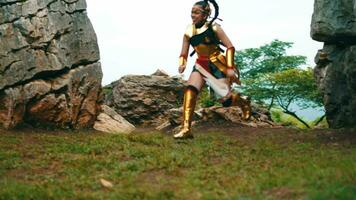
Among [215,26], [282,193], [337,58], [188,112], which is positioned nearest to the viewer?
[282,193]

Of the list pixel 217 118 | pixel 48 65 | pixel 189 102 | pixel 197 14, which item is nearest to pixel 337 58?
pixel 197 14

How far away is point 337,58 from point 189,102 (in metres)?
5.68

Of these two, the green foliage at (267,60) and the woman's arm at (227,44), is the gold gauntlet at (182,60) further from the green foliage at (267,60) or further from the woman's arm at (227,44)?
the green foliage at (267,60)

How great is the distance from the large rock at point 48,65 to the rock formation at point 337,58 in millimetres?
7988

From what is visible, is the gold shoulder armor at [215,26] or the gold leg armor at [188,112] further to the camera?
the gold shoulder armor at [215,26]

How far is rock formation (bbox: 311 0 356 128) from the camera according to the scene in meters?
13.0

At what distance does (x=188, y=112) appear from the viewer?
11.7 m

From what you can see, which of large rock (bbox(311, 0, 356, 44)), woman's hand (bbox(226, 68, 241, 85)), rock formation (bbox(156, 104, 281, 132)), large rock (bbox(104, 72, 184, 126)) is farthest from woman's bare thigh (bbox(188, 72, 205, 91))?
large rock (bbox(104, 72, 184, 126))

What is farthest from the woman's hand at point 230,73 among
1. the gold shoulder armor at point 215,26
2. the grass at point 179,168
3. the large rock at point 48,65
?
the large rock at point 48,65

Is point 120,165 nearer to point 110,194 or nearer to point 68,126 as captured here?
point 110,194

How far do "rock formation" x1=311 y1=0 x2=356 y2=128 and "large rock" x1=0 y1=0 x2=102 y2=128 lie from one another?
26.2ft

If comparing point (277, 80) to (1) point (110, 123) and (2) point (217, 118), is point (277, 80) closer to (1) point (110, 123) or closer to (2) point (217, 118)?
(2) point (217, 118)

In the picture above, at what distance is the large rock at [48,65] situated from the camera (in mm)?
13651

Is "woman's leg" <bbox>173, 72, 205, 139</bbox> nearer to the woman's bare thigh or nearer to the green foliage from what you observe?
the woman's bare thigh
